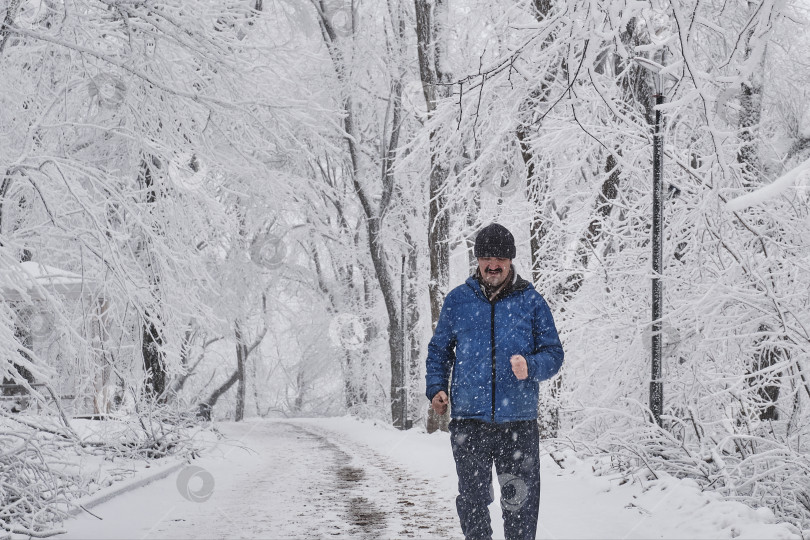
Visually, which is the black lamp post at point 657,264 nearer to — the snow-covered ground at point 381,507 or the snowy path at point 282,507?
the snow-covered ground at point 381,507

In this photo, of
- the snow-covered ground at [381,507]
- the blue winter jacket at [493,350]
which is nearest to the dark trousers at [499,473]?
the blue winter jacket at [493,350]

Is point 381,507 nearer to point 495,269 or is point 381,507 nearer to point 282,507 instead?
point 282,507

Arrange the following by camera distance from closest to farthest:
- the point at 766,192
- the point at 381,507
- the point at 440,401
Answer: the point at 766,192 → the point at 440,401 → the point at 381,507

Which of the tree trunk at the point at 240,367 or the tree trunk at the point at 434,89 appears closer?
the tree trunk at the point at 434,89

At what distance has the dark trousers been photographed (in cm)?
460

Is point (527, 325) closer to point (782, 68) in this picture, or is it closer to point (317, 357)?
point (782, 68)

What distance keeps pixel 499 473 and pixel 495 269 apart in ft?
3.83

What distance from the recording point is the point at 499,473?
4652 mm

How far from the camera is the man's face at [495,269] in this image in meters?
4.68

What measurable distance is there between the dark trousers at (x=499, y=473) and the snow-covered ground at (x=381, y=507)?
5.73 feet

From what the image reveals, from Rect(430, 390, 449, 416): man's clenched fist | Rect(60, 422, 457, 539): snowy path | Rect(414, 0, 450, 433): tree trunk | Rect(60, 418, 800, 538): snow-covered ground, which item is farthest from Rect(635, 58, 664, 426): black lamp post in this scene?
Rect(414, 0, 450, 433): tree trunk

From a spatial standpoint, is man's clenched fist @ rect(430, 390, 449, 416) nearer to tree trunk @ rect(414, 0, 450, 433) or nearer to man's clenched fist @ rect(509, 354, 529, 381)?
man's clenched fist @ rect(509, 354, 529, 381)

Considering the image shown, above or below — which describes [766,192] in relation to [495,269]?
above

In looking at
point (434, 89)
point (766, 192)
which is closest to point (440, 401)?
point (766, 192)
